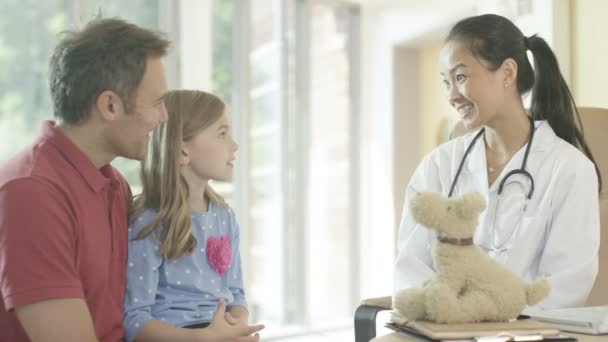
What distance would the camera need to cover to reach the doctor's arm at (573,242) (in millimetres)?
1617

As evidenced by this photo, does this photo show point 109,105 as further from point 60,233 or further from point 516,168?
point 516,168

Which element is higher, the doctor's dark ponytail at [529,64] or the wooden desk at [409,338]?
the doctor's dark ponytail at [529,64]

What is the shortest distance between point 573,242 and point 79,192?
45.6 inches

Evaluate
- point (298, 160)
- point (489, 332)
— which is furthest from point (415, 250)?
point (298, 160)

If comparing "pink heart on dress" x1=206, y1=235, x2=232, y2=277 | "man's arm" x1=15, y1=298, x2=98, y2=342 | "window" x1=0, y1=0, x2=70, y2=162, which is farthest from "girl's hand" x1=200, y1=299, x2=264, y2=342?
"window" x1=0, y1=0, x2=70, y2=162

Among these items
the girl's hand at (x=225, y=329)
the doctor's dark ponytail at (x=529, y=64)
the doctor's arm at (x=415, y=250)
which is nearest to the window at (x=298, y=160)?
the doctor's arm at (x=415, y=250)

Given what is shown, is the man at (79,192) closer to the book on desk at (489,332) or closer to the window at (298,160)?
the book on desk at (489,332)

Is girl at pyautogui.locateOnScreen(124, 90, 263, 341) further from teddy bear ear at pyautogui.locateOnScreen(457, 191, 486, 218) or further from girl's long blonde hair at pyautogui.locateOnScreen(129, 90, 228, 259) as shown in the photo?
teddy bear ear at pyautogui.locateOnScreen(457, 191, 486, 218)

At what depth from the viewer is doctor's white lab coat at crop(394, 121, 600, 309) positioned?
5.40 ft

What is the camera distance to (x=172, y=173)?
5.31 ft

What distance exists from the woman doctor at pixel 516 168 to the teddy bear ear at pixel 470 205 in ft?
1.60

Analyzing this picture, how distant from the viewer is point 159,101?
1.48 meters

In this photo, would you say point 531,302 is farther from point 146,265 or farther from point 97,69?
point 97,69

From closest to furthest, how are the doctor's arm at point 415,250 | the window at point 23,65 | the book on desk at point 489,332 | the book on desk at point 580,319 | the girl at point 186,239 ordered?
1. the book on desk at point 489,332
2. the book on desk at point 580,319
3. the girl at point 186,239
4. the doctor's arm at point 415,250
5. the window at point 23,65
